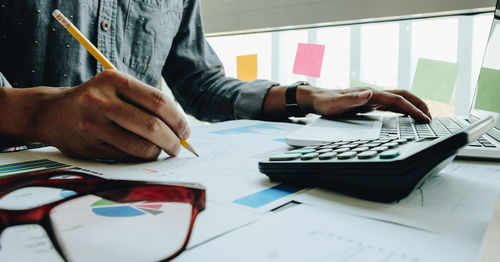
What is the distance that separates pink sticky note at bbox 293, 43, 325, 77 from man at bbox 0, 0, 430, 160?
21 cm

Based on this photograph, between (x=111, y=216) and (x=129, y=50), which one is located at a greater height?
(x=129, y=50)

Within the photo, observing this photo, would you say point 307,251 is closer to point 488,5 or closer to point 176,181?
point 176,181

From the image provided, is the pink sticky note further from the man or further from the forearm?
the forearm

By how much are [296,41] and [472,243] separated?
81 cm

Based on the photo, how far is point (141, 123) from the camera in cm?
34

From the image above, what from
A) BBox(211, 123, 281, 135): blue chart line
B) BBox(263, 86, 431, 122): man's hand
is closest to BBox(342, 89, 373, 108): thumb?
BBox(263, 86, 431, 122): man's hand

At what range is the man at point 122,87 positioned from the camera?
345 millimetres

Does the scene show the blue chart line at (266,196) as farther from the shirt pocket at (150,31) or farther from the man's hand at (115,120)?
the shirt pocket at (150,31)

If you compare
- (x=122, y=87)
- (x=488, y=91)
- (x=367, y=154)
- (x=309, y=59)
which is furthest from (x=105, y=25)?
(x=488, y=91)

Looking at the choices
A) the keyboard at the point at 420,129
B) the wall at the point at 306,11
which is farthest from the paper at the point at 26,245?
the wall at the point at 306,11

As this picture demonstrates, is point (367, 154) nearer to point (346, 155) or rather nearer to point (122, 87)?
point (346, 155)

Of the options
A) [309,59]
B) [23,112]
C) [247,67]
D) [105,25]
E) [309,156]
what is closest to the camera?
[309,156]

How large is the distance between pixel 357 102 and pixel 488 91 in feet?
0.73

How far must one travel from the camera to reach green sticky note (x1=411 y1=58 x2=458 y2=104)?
74 centimetres
